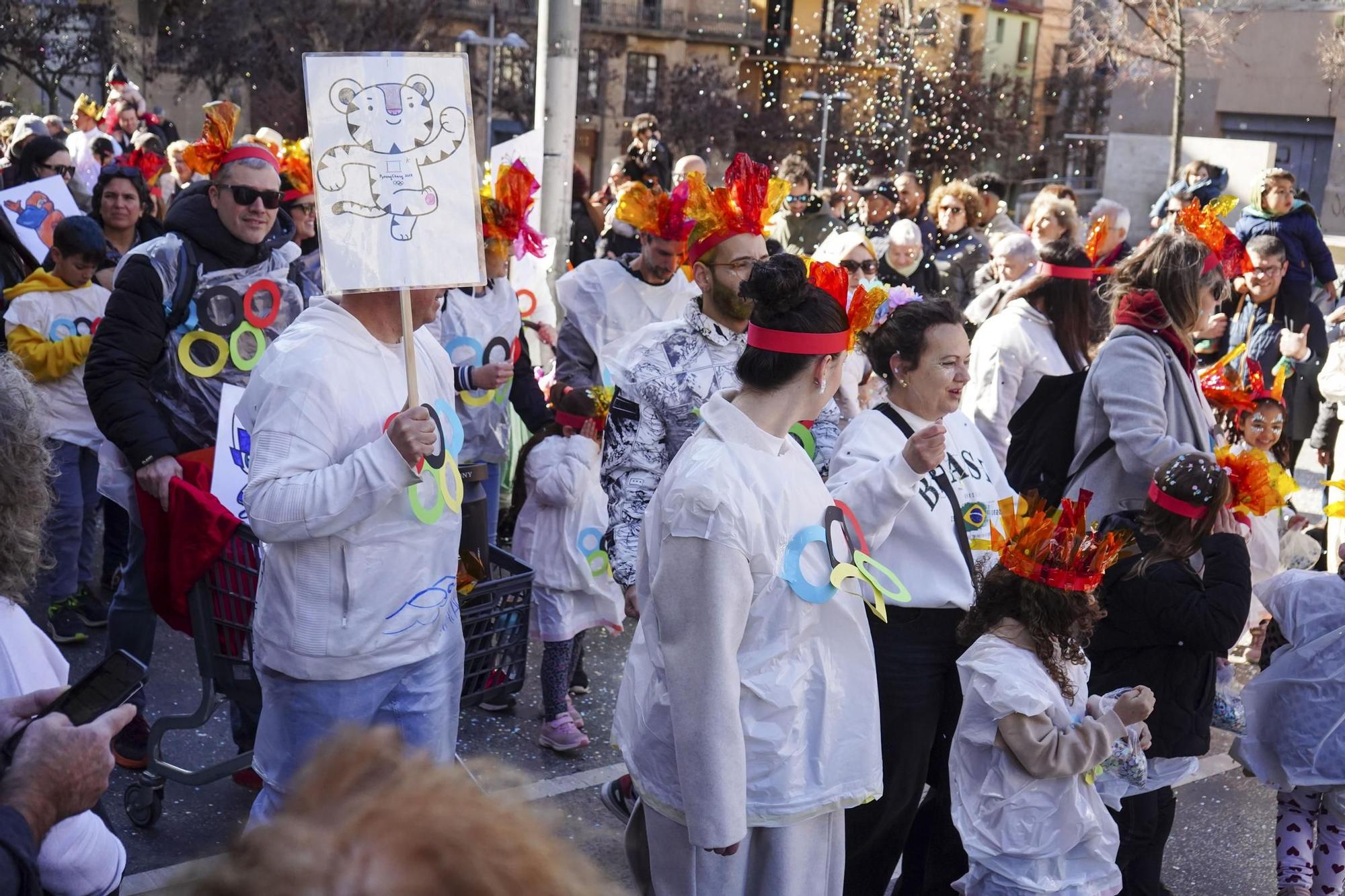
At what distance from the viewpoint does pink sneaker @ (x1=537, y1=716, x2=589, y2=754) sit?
16.9 feet

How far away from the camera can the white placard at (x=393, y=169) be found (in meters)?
3.23

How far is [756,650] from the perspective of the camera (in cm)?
292

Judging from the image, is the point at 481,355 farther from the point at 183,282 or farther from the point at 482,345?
the point at 183,282

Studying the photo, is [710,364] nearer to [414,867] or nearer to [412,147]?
[412,147]

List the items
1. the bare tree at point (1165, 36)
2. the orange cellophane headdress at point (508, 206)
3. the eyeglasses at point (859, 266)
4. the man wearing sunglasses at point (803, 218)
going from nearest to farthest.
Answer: the orange cellophane headdress at point (508, 206), the eyeglasses at point (859, 266), the man wearing sunglasses at point (803, 218), the bare tree at point (1165, 36)

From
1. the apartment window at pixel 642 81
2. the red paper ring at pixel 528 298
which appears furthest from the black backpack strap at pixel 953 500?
the apartment window at pixel 642 81

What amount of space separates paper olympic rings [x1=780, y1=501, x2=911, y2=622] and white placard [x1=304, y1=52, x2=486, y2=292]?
1031 millimetres

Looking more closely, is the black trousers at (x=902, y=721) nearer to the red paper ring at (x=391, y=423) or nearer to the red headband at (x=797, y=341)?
the red headband at (x=797, y=341)

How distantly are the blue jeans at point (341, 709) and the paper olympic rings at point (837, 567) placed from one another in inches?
39.2

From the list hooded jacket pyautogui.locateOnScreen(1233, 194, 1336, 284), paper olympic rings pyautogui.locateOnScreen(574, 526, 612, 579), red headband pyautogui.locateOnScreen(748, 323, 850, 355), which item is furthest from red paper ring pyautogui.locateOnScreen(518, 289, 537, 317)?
hooded jacket pyautogui.locateOnScreen(1233, 194, 1336, 284)

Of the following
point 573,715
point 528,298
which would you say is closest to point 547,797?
point 573,715

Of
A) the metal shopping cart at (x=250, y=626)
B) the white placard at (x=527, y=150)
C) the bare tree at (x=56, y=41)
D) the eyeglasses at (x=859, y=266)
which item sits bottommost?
the metal shopping cart at (x=250, y=626)

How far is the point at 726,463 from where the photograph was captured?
2.90m

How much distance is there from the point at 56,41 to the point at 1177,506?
3234 centimetres
